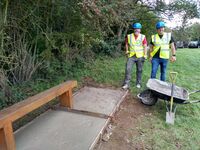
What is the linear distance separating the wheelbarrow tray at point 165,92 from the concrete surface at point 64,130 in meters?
0.78

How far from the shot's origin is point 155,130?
10.8ft

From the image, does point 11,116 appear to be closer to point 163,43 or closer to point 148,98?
point 148,98

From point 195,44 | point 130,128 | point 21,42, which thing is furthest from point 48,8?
point 195,44

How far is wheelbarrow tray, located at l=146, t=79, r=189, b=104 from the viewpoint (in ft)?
11.8

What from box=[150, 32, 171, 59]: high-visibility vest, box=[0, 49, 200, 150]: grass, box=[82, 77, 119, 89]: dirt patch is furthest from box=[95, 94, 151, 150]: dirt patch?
box=[150, 32, 171, 59]: high-visibility vest

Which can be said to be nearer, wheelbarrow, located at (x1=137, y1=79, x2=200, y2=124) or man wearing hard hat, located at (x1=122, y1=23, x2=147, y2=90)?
wheelbarrow, located at (x1=137, y1=79, x2=200, y2=124)

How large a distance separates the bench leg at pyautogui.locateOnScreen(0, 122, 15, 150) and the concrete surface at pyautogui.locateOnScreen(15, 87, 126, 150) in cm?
20

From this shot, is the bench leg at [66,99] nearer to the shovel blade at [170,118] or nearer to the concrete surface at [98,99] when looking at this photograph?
the concrete surface at [98,99]

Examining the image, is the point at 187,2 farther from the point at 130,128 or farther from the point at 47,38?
the point at 130,128

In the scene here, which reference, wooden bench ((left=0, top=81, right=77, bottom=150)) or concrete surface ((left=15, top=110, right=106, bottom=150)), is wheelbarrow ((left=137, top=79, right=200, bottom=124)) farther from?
wooden bench ((left=0, top=81, right=77, bottom=150))

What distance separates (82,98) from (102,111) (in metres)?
0.76

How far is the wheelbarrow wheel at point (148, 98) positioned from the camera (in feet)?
13.2

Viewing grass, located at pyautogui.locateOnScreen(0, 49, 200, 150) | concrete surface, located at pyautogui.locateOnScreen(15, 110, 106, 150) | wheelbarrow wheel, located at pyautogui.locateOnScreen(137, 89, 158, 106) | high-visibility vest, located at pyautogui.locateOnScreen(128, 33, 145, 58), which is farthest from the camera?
high-visibility vest, located at pyautogui.locateOnScreen(128, 33, 145, 58)

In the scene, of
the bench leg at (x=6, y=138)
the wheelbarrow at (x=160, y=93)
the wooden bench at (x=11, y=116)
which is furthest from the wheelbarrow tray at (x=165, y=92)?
the bench leg at (x=6, y=138)
